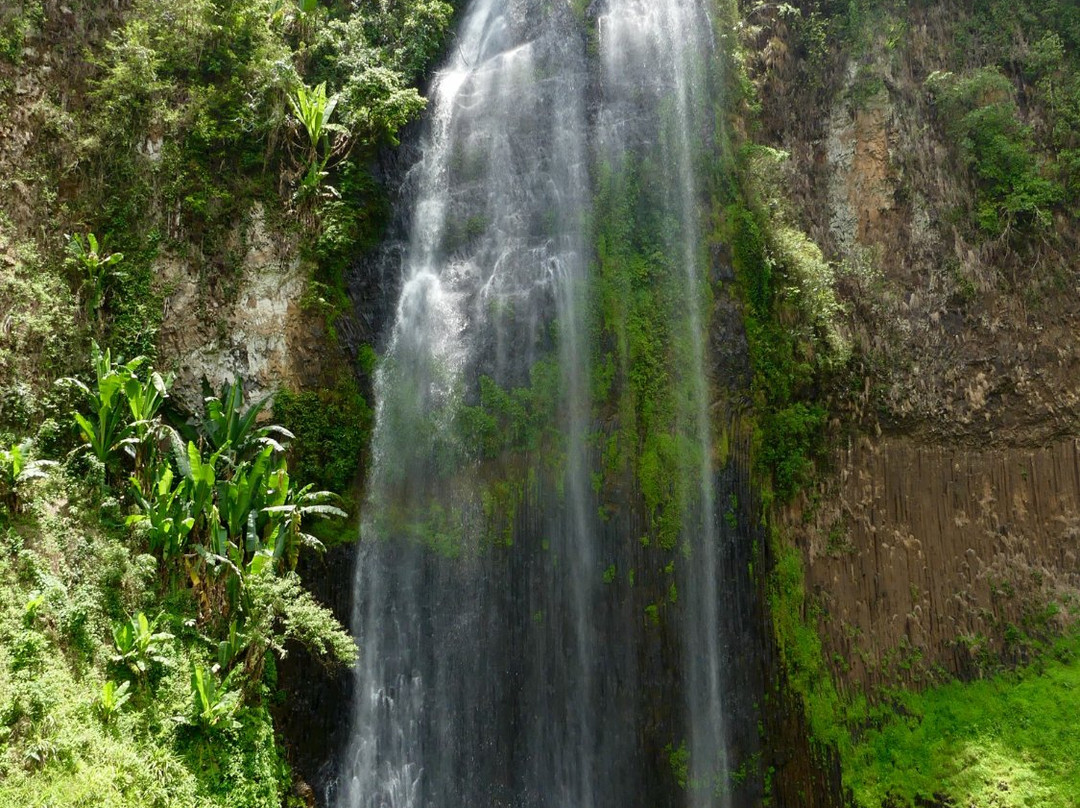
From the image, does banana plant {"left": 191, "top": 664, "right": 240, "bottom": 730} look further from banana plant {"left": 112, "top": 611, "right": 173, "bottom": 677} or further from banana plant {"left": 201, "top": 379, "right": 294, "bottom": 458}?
banana plant {"left": 201, "top": 379, "right": 294, "bottom": 458}

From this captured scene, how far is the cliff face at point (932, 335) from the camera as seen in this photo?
34.2 feet

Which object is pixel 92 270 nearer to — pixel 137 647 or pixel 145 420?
pixel 145 420

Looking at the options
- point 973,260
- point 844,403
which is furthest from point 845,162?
point 844,403

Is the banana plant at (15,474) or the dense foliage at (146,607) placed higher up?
the banana plant at (15,474)

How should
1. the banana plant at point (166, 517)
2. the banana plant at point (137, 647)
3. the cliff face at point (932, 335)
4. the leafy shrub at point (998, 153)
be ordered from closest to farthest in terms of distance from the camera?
the banana plant at point (137, 647) → the banana plant at point (166, 517) → the cliff face at point (932, 335) → the leafy shrub at point (998, 153)

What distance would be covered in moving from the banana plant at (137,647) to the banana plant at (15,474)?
187 cm

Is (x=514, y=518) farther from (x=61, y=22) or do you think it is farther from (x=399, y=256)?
(x=61, y=22)

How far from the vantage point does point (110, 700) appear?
6.97m

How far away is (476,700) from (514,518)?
8.06 ft

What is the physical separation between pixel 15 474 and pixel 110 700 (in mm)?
2754

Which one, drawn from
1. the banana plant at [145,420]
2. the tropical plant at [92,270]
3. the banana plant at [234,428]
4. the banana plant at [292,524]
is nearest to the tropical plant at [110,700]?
the banana plant at [292,524]

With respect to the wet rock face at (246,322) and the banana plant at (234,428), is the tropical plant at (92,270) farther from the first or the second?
the banana plant at (234,428)

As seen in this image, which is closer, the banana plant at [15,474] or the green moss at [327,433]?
the banana plant at [15,474]

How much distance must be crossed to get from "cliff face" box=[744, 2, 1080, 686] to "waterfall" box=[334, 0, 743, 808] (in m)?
1.95
